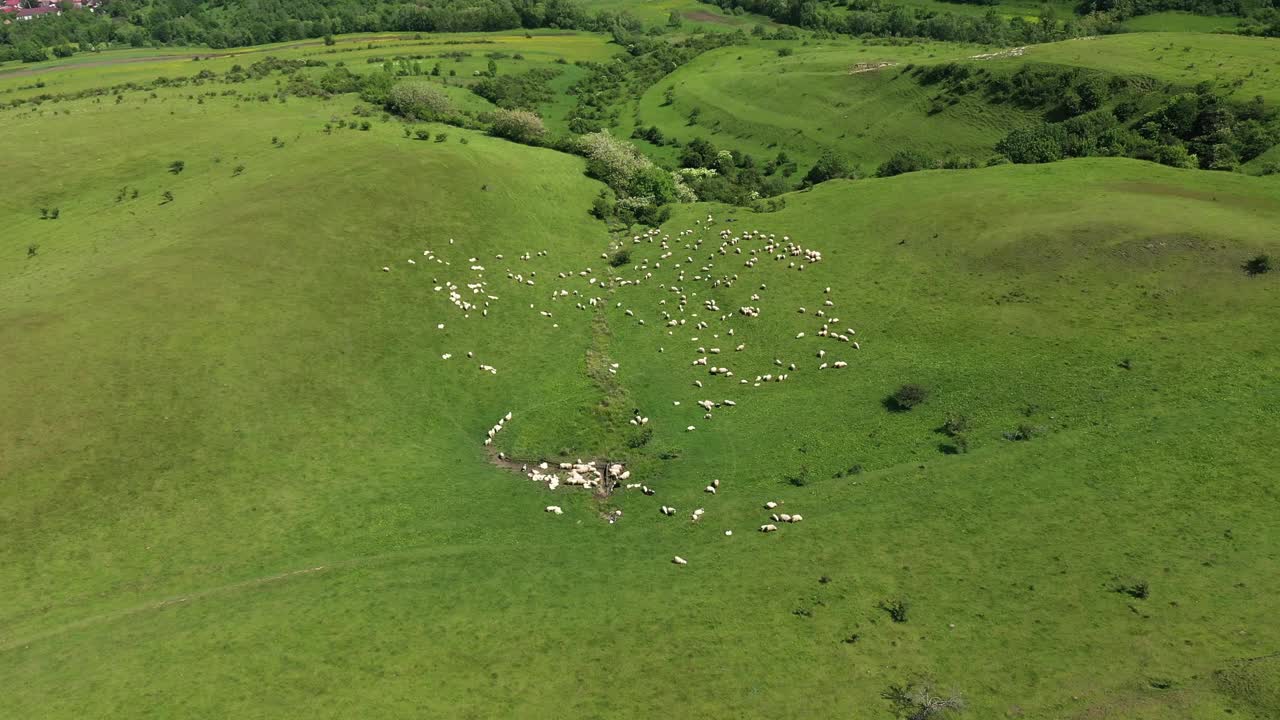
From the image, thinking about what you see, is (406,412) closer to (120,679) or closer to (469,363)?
(469,363)

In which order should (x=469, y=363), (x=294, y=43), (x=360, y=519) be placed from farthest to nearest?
(x=294, y=43) → (x=469, y=363) → (x=360, y=519)

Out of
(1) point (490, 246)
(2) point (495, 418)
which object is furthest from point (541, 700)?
(1) point (490, 246)

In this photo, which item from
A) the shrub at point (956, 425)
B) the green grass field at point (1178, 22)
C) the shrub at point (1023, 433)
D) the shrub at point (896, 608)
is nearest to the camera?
the shrub at point (896, 608)

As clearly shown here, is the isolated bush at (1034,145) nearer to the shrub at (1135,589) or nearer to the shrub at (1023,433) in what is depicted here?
the shrub at (1023,433)

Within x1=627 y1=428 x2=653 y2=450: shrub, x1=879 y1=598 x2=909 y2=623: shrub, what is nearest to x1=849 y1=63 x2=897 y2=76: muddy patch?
x1=627 y1=428 x2=653 y2=450: shrub

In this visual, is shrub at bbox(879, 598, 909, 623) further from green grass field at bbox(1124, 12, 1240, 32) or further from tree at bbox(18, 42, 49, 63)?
tree at bbox(18, 42, 49, 63)

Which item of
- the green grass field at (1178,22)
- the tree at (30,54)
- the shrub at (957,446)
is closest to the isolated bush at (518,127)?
the shrub at (957,446)
